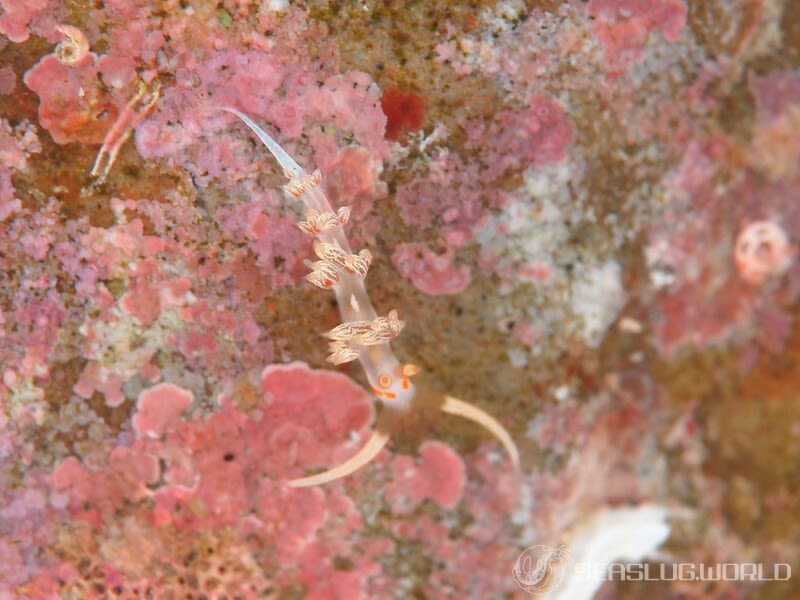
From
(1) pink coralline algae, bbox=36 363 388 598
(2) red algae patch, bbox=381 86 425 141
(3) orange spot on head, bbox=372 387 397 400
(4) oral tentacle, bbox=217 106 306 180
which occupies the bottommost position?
(1) pink coralline algae, bbox=36 363 388 598

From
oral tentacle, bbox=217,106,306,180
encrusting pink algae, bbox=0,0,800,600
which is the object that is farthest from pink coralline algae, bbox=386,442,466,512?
oral tentacle, bbox=217,106,306,180

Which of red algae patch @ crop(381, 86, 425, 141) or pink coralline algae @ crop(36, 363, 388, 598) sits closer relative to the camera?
red algae patch @ crop(381, 86, 425, 141)

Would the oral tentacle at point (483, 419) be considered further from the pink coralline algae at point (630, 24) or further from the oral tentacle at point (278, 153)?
the pink coralline algae at point (630, 24)

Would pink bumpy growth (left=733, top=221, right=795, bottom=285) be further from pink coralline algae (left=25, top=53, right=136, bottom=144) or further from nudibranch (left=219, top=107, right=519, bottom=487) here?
pink coralline algae (left=25, top=53, right=136, bottom=144)

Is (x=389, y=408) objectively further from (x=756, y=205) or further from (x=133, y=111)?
(x=756, y=205)

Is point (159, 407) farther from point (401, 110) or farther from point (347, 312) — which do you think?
point (401, 110)

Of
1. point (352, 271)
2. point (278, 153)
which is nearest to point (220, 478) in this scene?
point (352, 271)

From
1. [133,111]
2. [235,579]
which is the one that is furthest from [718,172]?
[235,579]

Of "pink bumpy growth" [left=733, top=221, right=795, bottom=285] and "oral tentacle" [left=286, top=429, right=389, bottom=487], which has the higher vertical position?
"pink bumpy growth" [left=733, top=221, right=795, bottom=285]
